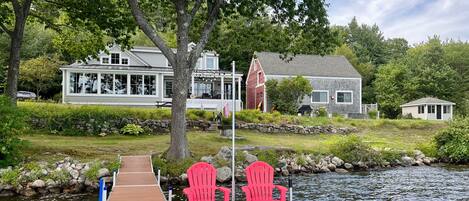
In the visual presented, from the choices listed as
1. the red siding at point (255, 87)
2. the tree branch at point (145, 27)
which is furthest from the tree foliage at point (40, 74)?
the tree branch at point (145, 27)

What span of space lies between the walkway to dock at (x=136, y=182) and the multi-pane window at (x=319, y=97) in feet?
85.9

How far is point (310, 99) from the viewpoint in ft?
132

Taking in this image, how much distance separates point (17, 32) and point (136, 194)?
457 inches

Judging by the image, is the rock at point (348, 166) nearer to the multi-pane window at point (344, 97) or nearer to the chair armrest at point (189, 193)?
the chair armrest at point (189, 193)

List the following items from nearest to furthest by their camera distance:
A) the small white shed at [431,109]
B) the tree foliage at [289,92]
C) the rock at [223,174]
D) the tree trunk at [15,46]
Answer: the rock at [223,174] < the tree trunk at [15,46] < the tree foliage at [289,92] < the small white shed at [431,109]

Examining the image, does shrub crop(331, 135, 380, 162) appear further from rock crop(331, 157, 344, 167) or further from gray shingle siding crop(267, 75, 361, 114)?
gray shingle siding crop(267, 75, 361, 114)

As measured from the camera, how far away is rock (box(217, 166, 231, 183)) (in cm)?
1585

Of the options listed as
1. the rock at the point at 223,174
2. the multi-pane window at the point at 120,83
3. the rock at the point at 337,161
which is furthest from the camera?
the multi-pane window at the point at 120,83

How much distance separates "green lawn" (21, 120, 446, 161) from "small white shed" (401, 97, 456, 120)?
1041 centimetres

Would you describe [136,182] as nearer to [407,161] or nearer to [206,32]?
[206,32]

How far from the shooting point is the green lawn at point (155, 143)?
685 inches

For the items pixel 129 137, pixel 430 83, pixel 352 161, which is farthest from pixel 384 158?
pixel 430 83

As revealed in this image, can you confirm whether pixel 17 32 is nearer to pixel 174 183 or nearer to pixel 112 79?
pixel 174 183

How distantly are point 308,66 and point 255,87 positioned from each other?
526cm
